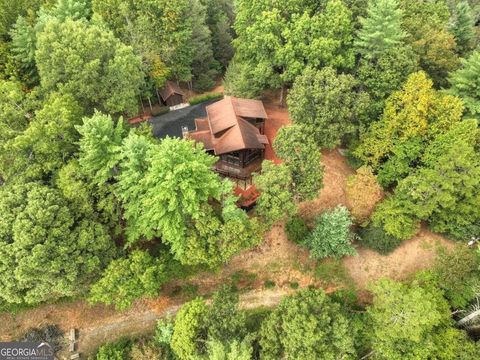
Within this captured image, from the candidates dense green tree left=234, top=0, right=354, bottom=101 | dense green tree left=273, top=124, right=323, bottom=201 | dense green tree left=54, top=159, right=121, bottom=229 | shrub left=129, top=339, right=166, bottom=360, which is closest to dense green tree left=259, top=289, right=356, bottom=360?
dense green tree left=273, top=124, right=323, bottom=201

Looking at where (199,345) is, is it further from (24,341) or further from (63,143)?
(63,143)

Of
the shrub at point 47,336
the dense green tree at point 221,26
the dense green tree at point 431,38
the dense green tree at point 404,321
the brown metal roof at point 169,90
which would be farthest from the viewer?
the dense green tree at point 221,26

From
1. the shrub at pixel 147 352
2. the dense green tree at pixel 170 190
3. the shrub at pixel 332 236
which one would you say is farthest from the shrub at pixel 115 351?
the shrub at pixel 332 236

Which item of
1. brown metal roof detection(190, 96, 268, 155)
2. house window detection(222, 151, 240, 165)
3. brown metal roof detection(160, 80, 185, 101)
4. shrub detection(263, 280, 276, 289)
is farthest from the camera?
brown metal roof detection(160, 80, 185, 101)

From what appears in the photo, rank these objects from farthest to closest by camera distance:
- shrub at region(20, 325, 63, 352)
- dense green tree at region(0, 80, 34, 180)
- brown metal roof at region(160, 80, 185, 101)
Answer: brown metal roof at region(160, 80, 185, 101) → shrub at region(20, 325, 63, 352) → dense green tree at region(0, 80, 34, 180)

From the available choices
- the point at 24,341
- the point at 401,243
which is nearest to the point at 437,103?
the point at 401,243

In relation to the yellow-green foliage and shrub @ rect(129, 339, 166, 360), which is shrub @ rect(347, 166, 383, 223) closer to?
the yellow-green foliage

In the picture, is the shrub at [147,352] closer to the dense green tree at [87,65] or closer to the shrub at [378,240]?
the shrub at [378,240]
